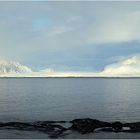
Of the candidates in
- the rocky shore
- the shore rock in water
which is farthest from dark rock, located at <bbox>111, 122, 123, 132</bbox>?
the shore rock in water

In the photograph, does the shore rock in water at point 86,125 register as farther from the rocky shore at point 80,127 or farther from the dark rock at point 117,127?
the dark rock at point 117,127

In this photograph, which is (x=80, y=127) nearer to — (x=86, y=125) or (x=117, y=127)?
(x=86, y=125)

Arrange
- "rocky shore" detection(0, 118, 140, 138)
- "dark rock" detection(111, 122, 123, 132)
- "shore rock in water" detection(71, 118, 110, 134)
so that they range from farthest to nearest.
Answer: "shore rock in water" detection(71, 118, 110, 134)
"dark rock" detection(111, 122, 123, 132)
"rocky shore" detection(0, 118, 140, 138)

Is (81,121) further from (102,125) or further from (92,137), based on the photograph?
(92,137)

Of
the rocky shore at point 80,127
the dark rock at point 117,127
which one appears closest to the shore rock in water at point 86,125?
the rocky shore at point 80,127

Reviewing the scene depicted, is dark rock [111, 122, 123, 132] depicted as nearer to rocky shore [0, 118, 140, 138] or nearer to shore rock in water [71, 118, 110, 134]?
rocky shore [0, 118, 140, 138]

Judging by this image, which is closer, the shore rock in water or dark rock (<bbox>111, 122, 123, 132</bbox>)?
dark rock (<bbox>111, 122, 123, 132</bbox>)

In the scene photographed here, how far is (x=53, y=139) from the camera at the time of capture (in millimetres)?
43250

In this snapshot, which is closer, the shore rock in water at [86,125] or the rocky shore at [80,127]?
the rocky shore at [80,127]

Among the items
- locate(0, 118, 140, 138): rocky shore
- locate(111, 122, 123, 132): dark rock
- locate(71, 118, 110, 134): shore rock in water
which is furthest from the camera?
locate(71, 118, 110, 134): shore rock in water

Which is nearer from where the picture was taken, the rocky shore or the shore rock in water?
the rocky shore

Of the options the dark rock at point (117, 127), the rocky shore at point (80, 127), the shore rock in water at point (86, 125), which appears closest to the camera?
the rocky shore at point (80, 127)

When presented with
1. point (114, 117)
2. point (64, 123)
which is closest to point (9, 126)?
point (64, 123)

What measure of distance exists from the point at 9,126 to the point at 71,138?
1131 cm
